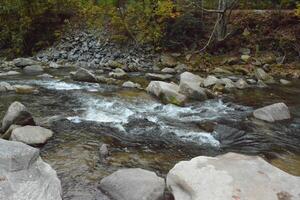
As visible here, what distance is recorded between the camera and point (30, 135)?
5.80m

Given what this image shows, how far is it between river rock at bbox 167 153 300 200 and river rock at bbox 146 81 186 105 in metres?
4.78

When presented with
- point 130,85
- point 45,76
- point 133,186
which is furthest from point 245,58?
point 133,186

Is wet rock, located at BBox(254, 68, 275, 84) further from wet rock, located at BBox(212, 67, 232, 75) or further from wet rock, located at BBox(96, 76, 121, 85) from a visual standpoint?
wet rock, located at BBox(96, 76, 121, 85)

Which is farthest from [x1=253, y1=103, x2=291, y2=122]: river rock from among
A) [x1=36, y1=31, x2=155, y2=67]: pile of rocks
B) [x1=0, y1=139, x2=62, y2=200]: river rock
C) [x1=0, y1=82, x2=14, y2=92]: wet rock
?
[x1=36, y1=31, x2=155, y2=67]: pile of rocks

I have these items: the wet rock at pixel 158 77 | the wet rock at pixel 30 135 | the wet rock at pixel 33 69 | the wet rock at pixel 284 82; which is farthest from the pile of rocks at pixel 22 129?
the wet rock at pixel 284 82

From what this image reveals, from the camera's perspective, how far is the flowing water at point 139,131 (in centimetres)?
530

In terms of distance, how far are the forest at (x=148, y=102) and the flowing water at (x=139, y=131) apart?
3cm

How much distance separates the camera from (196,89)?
965 cm

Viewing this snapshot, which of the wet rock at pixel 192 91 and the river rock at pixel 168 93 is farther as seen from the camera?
the wet rock at pixel 192 91

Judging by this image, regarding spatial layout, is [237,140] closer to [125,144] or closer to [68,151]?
[125,144]

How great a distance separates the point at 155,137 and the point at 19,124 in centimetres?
230

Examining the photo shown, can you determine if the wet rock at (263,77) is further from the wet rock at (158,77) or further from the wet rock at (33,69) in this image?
the wet rock at (33,69)

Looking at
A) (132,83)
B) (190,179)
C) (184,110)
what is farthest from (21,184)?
(132,83)

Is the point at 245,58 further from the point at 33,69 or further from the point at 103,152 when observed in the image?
the point at 103,152
